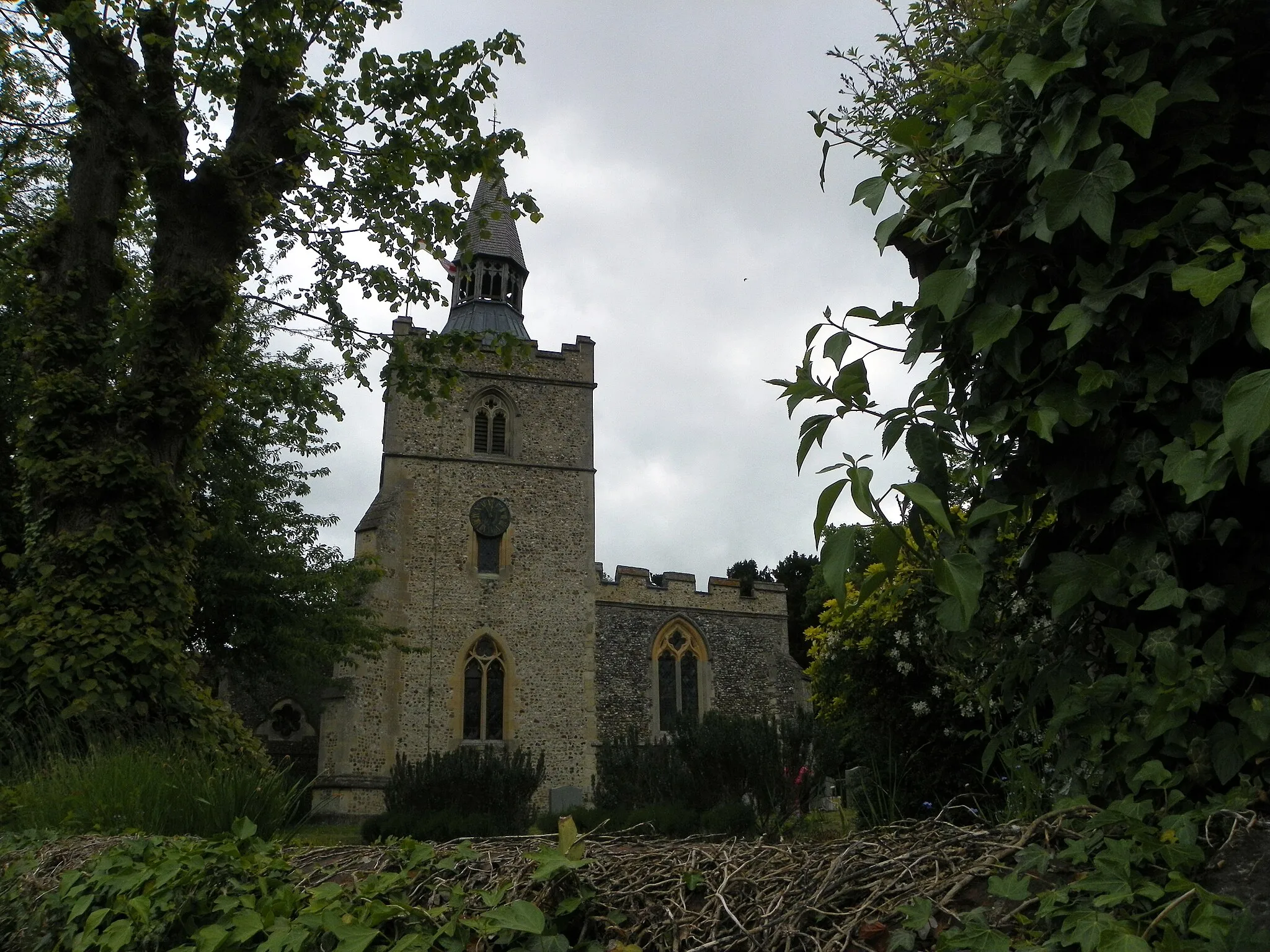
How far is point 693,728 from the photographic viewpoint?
12.3m

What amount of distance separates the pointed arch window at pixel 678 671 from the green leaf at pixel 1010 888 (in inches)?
849

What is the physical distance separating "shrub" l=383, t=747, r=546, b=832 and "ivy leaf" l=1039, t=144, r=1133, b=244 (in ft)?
44.3

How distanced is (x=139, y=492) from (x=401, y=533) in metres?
15.5

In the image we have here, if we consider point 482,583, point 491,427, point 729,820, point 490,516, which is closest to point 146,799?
point 729,820

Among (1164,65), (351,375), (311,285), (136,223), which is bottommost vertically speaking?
(1164,65)

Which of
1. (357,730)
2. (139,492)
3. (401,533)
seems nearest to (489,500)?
(401,533)

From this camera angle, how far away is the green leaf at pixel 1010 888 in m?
1.20

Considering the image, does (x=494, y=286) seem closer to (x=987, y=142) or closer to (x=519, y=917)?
(x=987, y=142)

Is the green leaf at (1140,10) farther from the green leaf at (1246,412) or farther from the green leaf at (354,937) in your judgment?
the green leaf at (354,937)

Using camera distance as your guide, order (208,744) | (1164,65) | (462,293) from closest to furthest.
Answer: (1164,65) → (208,744) → (462,293)

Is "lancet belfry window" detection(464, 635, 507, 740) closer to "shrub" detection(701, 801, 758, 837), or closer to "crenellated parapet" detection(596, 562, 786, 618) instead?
"crenellated parapet" detection(596, 562, 786, 618)

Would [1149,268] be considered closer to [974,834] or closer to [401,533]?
[974,834]

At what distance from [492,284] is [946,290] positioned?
25556 millimetres

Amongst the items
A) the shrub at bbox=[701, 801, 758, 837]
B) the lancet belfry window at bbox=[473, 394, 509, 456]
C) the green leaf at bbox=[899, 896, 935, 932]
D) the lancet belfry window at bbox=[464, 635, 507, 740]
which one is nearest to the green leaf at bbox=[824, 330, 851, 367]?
the green leaf at bbox=[899, 896, 935, 932]
